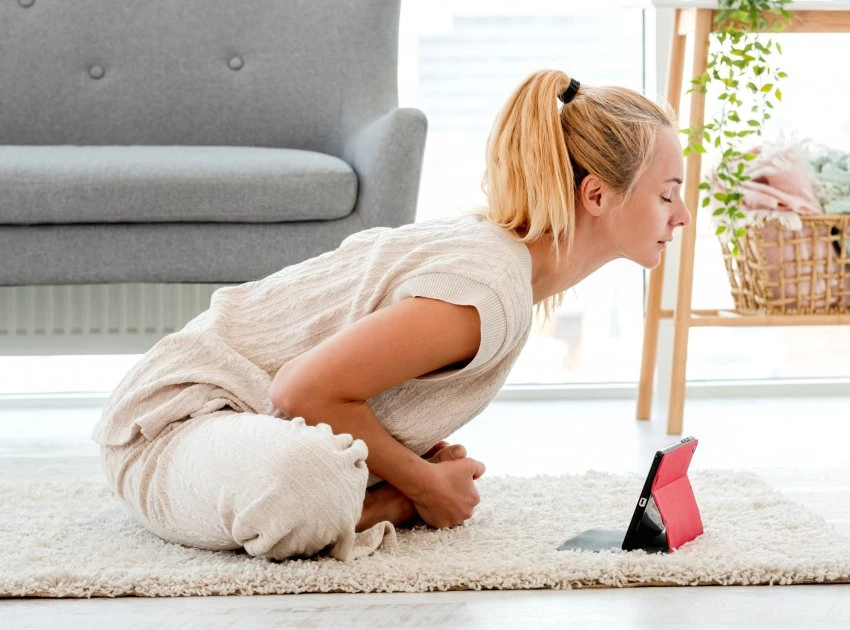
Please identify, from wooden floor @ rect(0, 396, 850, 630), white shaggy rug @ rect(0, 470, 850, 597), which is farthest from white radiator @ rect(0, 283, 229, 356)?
white shaggy rug @ rect(0, 470, 850, 597)

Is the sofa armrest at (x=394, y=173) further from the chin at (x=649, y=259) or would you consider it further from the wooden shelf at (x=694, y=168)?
the chin at (x=649, y=259)

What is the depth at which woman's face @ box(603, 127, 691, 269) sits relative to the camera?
1386 mm

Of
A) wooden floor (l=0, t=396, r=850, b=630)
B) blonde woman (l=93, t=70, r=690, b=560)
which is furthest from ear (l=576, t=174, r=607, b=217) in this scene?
wooden floor (l=0, t=396, r=850, b=630)

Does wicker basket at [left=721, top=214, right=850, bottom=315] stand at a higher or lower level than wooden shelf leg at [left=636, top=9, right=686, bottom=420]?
higher

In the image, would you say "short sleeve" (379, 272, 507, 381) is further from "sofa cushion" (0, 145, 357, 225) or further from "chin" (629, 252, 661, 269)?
"sofa cushion" (0, 145, 357, 225)

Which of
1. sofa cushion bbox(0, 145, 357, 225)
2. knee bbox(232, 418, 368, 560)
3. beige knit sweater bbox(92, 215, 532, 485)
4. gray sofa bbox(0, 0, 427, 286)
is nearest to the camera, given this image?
knee bbox(232, 418, 368, 560)

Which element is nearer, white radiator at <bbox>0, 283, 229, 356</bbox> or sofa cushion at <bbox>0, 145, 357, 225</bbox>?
sofa cushion at <bbox>0, 145, 357, 225</bbox>

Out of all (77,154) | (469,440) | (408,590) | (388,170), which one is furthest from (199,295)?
(408,590)

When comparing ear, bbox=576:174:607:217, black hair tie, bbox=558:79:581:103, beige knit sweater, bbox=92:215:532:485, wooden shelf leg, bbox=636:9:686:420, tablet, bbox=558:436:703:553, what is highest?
black hair tie, bbox=558:79:581:103

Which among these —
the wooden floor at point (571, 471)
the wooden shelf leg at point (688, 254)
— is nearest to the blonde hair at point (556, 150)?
the wooden floor at point (571, 471)

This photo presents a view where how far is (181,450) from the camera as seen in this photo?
128 centimetres

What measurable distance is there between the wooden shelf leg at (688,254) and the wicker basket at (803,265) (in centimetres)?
12

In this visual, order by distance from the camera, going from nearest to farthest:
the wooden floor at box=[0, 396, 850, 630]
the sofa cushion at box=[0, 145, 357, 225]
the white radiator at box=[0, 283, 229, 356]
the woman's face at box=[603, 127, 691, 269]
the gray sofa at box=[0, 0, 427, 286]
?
the wooden floor at box=[0, 396, 850, 630], the woman's face at box=[603, 127, 691, 269], the sofa cushion at box=[0, 145, 357, 225], the white radiator at box=[0, 283, 229, 356], the gray sofa at box=[0, 0, 427, 286]

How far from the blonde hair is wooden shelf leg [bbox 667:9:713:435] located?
0.81 metres
